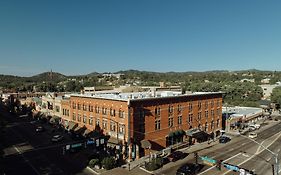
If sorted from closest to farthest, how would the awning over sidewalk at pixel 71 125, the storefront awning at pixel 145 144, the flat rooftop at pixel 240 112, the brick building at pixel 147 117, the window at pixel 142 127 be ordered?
the storefront awning at pixel 145 144, the brick building at pixel 147 117, the window at pixel 142 127, the awning over sidewalk at pixel 71 125, the flat rooftop at pixel 240 112

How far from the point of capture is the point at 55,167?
135ft

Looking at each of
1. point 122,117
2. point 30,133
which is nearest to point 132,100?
point 122,117

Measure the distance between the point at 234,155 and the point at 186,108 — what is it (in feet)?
47.1

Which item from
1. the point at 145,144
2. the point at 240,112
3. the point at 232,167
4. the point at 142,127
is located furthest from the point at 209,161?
the point at 240,112

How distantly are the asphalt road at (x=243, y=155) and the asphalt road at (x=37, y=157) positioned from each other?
16265 mm

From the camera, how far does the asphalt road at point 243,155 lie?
4041cm

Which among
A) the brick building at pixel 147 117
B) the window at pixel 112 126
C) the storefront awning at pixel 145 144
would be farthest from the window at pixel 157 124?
the window at pixel 112 126

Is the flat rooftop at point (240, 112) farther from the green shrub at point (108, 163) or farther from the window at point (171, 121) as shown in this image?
the green shrub at point (108, 163)

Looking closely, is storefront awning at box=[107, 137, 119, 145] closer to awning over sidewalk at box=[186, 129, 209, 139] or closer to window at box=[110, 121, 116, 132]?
window at box=[110, 121, 116, 132]

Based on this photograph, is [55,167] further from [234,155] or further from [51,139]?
[234,155]

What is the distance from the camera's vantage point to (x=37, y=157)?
46594 mm

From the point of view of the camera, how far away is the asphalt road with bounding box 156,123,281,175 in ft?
133

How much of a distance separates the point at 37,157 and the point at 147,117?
71.9 feet

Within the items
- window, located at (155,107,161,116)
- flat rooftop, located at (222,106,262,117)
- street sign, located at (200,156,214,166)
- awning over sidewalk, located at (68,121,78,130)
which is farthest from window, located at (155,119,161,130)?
flat rooftop, located at (222,106,262,117)
